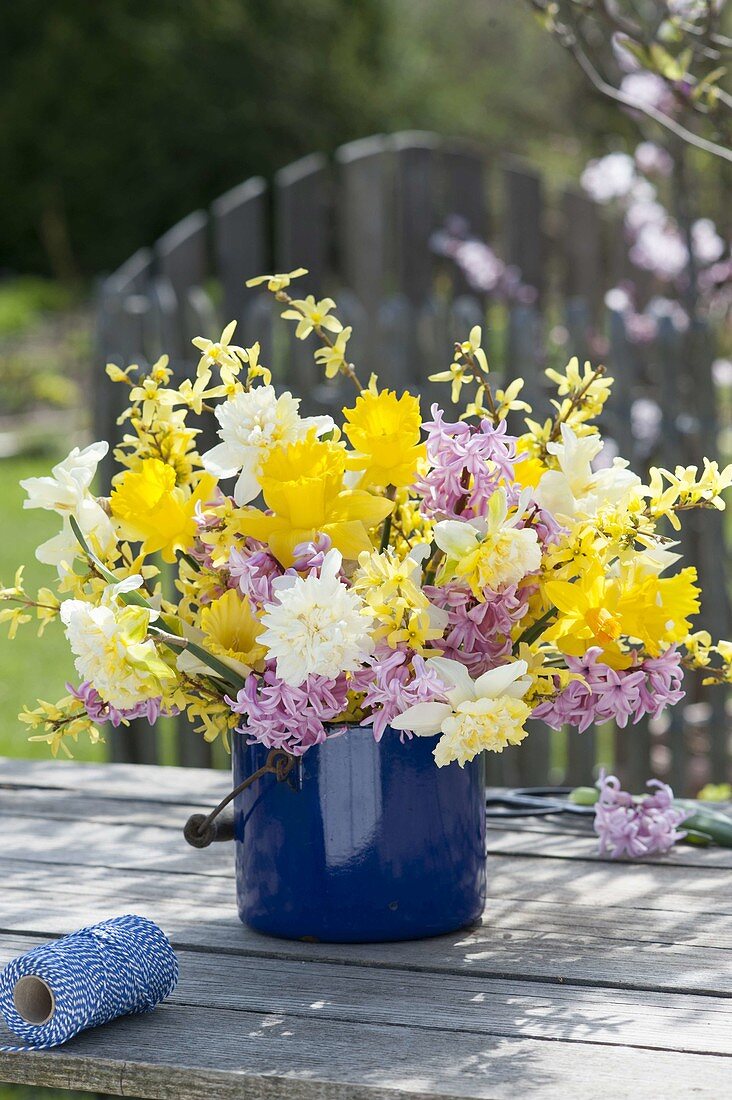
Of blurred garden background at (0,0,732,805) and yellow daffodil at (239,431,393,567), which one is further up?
blurred garden background at (0,0,732,805)

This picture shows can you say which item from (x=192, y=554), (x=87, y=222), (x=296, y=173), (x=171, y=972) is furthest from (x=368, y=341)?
(x=87, y=222)

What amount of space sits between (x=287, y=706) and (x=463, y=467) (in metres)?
0.27

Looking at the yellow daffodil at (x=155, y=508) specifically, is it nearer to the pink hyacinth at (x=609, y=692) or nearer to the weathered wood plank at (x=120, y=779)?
the pink hyacinth at (x=609, y=692)

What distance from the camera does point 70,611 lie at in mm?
1216

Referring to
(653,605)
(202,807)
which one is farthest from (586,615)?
(202,807)

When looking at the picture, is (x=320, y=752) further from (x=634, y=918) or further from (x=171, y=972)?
(x=634, y=918)

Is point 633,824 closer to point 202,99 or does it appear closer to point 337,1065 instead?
point 337,1065

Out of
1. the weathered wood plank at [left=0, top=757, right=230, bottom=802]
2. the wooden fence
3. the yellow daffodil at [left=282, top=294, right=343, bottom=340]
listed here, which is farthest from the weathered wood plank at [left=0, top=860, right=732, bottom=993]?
the wooden fence

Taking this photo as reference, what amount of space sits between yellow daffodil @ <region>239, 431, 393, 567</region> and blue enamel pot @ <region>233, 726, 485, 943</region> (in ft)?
0.61

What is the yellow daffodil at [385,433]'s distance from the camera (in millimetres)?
1280

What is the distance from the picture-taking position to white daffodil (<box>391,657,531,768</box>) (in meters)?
1.18

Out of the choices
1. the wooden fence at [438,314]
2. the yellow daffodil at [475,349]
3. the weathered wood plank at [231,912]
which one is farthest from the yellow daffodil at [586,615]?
the wooden fence at [438,314]

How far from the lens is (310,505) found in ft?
4.16

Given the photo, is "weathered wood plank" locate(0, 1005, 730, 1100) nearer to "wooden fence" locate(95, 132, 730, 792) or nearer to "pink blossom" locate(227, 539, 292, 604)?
"pink blossom" locate(227, 539, 292, 604)
